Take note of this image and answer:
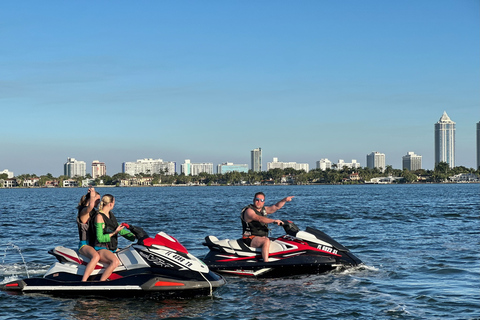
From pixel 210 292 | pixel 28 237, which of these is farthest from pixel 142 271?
pixel 28 237

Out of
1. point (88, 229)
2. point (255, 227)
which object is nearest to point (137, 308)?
point (88, 229)

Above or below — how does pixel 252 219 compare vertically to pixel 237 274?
above

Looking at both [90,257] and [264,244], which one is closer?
[90,257]

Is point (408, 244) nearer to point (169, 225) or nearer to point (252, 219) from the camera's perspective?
point (252, 219)

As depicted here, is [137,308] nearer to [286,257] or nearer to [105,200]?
[105,200]

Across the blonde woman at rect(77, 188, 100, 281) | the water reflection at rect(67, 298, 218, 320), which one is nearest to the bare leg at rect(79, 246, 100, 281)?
the blonde woman at rect(77, 188, 100, 281)

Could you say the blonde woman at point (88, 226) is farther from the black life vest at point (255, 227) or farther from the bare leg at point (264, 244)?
the bare leg at point (264, 244)

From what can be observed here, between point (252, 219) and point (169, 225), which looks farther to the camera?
point (169, 225)

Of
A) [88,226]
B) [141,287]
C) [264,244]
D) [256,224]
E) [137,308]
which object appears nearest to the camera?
[137,308]

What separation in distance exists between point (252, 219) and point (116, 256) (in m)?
3.34

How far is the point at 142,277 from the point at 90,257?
1.02m

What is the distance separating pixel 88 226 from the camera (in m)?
10.9

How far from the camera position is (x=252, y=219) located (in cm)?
1304

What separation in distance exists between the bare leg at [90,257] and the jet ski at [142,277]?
5.3 inches
